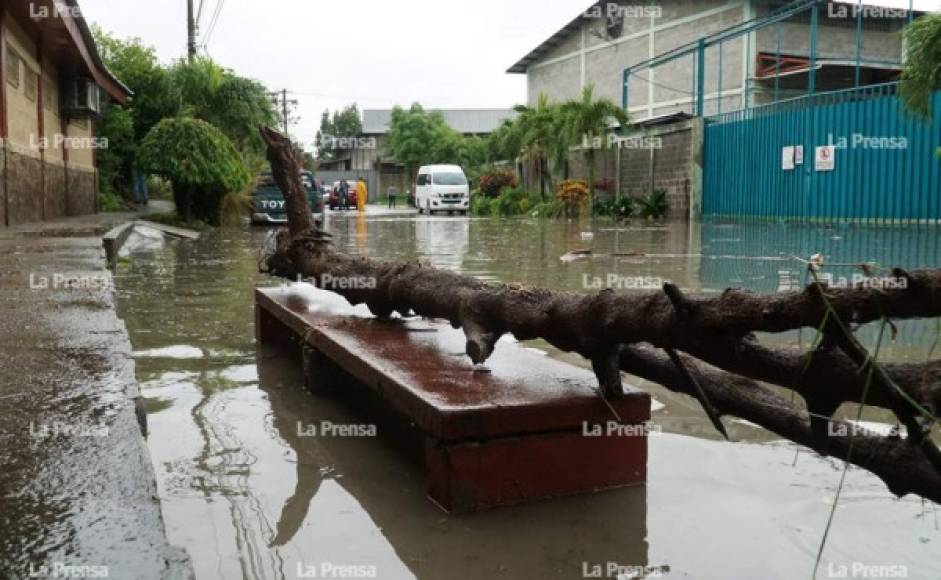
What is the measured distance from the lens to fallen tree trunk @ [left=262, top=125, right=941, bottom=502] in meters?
1.73

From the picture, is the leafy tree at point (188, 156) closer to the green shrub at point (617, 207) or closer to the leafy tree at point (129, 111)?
the leafy tree at point (129, 111)

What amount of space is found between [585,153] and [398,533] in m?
28.4

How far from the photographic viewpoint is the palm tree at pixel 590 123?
28.2 m

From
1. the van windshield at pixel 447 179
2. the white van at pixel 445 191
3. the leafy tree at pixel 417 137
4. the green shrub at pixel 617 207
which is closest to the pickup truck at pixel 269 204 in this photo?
the green shrub at pixel 617 207

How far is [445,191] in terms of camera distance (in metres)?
34.9

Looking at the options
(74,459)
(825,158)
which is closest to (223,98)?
(825,158)

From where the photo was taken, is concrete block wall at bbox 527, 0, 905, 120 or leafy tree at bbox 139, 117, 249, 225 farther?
concrete block wall at bbox 527, 0, 905, 120

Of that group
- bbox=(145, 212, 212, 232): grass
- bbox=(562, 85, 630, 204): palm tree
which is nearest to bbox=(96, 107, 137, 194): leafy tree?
bbox=(145, 212, 212, 232): grass

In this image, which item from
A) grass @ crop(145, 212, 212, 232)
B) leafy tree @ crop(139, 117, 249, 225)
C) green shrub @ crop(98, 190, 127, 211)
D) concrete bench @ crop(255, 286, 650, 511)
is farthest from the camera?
green shrub @ crop(98, 190, 127, 211)

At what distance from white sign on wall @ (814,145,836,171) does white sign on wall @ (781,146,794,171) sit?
0.79 m

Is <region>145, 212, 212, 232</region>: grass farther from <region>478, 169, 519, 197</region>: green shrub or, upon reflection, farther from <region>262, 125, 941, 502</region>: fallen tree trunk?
<region>478, 169, 519, 197</region>: green shrub

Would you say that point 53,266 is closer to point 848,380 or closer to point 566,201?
point 848,380

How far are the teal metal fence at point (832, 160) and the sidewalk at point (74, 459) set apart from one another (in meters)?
14.1

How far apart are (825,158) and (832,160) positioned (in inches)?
8.8
